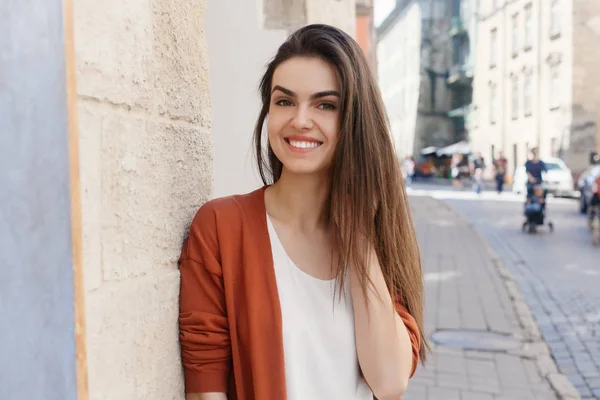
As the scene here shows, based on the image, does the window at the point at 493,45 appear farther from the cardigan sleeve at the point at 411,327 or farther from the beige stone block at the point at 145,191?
the beige stone block at the point at 145,191

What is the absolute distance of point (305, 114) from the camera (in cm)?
164

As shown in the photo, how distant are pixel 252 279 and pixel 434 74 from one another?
5537 centimetres

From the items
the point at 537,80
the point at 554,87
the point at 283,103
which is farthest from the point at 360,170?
the point at 537,80

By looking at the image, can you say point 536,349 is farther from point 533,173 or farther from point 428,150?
point 428,150

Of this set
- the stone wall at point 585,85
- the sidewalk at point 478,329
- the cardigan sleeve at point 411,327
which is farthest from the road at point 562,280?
the stone wall at point 585,85

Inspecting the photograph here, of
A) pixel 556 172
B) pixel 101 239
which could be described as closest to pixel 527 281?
pixel 101 239

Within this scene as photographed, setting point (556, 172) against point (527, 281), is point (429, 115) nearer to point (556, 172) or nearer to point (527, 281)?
point (556, 172)

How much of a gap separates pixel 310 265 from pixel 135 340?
0.49 meters

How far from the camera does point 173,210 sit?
158 centimetres

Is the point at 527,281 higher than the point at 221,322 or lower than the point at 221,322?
lower

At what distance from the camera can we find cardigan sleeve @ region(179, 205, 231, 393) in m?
1.59

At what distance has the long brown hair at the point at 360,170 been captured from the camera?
1655mm

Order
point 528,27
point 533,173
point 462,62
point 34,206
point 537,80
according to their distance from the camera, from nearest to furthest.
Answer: point 34,206, point 533,173, point 537,80, point 528,27, point 462,62

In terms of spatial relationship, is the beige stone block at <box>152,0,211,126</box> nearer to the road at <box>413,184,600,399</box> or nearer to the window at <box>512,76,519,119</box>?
the road at <box>413,184,600,399</box>
